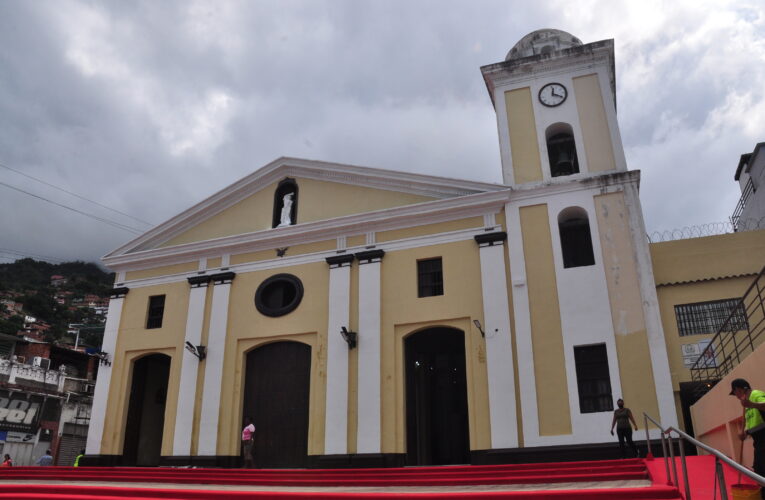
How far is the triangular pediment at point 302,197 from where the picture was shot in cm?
1877

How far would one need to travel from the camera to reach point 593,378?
604 inches

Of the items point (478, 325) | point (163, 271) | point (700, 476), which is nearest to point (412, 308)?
point (478, 325)

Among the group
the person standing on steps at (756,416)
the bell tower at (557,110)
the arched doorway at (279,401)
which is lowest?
the person standing on steps at (756,416)

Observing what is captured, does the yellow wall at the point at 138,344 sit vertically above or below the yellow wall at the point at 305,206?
below

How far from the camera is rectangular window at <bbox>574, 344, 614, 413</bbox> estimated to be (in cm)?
1509

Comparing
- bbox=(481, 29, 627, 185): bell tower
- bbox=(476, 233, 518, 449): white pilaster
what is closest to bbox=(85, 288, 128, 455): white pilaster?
bbox=(476, 233, 518, 449): white pilaster

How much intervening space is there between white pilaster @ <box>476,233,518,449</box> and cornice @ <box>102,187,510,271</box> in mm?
1075

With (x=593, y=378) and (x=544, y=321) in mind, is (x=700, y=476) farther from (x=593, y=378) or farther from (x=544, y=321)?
(x=544, y=321)

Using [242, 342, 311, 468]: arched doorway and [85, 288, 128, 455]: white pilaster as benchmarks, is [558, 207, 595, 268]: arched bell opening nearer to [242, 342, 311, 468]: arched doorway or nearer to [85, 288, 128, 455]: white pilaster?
[242, 342, 311, 468]: arched doorway

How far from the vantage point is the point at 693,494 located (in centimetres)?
721

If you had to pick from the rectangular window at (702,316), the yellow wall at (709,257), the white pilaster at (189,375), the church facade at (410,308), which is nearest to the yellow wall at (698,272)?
the yellow wall at (709,257)

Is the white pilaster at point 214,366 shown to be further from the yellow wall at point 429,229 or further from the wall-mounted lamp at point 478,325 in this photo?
the wall-mounted lamp at point 478,325

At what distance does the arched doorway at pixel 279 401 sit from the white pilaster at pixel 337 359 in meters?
1.01

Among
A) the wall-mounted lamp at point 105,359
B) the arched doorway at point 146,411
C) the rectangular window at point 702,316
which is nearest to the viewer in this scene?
the rectangular window at point 702,316
